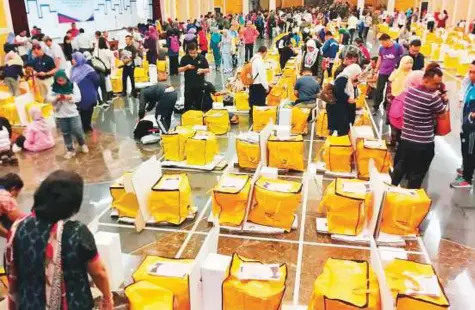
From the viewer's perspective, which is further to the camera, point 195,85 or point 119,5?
point 119,5

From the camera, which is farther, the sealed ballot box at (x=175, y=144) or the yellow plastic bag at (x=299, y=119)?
the yellow plastic bag at (x=299, y=119)

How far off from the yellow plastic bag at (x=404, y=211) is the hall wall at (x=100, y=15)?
14266 mm

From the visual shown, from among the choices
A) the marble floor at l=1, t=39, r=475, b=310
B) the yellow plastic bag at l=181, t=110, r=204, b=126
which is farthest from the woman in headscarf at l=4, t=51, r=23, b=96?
the yellow plastic bag at l=181, t=110, r=204, b=126

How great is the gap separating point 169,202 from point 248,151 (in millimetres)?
1729

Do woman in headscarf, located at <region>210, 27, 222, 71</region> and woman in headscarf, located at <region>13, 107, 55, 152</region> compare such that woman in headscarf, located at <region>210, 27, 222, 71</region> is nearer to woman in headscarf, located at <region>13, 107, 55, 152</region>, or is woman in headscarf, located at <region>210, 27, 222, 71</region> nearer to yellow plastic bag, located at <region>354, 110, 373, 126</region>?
yellow plastic bag, located at <region>354, 110, 373, 126</region>

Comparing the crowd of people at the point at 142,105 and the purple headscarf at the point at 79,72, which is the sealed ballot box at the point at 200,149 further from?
the purple headscarf at the point at 79,72

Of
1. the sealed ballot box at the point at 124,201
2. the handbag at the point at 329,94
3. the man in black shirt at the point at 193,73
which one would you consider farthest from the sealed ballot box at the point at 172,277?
the man in black shirt at the point at 193,73

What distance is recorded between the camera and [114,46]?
1412 centimetres

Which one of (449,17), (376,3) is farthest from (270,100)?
(376,3)

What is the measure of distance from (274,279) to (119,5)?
2104 centimetres

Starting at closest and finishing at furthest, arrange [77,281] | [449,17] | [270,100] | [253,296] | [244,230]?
[77,281], [253,296], [244,230], [270,100], [449,17]

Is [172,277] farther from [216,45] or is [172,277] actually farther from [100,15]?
[100,15]

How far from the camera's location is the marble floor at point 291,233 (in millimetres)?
3957

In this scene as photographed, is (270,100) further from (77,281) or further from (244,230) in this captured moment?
(77,281)
